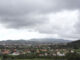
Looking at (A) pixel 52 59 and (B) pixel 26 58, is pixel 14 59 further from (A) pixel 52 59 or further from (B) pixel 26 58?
(A) pixel 52 59

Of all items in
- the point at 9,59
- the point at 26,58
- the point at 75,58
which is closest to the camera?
the point at 75,58

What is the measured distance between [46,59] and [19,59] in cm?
487

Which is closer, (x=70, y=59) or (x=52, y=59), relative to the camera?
(x=70, y=59)

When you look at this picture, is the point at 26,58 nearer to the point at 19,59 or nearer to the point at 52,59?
the point at 19,59

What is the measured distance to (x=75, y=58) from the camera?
21391mm

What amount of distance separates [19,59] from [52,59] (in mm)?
5943

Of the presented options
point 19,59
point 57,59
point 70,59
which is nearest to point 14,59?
point 19,59

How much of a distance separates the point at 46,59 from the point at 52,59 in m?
1.14

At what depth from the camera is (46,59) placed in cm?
2400

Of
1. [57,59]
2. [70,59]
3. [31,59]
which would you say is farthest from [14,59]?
[70,59]

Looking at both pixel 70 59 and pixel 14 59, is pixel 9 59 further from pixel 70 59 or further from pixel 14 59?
pixel 70 59

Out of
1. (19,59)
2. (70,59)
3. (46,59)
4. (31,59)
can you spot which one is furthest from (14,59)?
(70,59)

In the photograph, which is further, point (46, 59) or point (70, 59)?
point (46, 59)

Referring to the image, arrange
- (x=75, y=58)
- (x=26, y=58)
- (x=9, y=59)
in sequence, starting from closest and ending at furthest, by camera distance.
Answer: (x=75, y=58) → (x=9, y=59) → (x=26, y=58)
